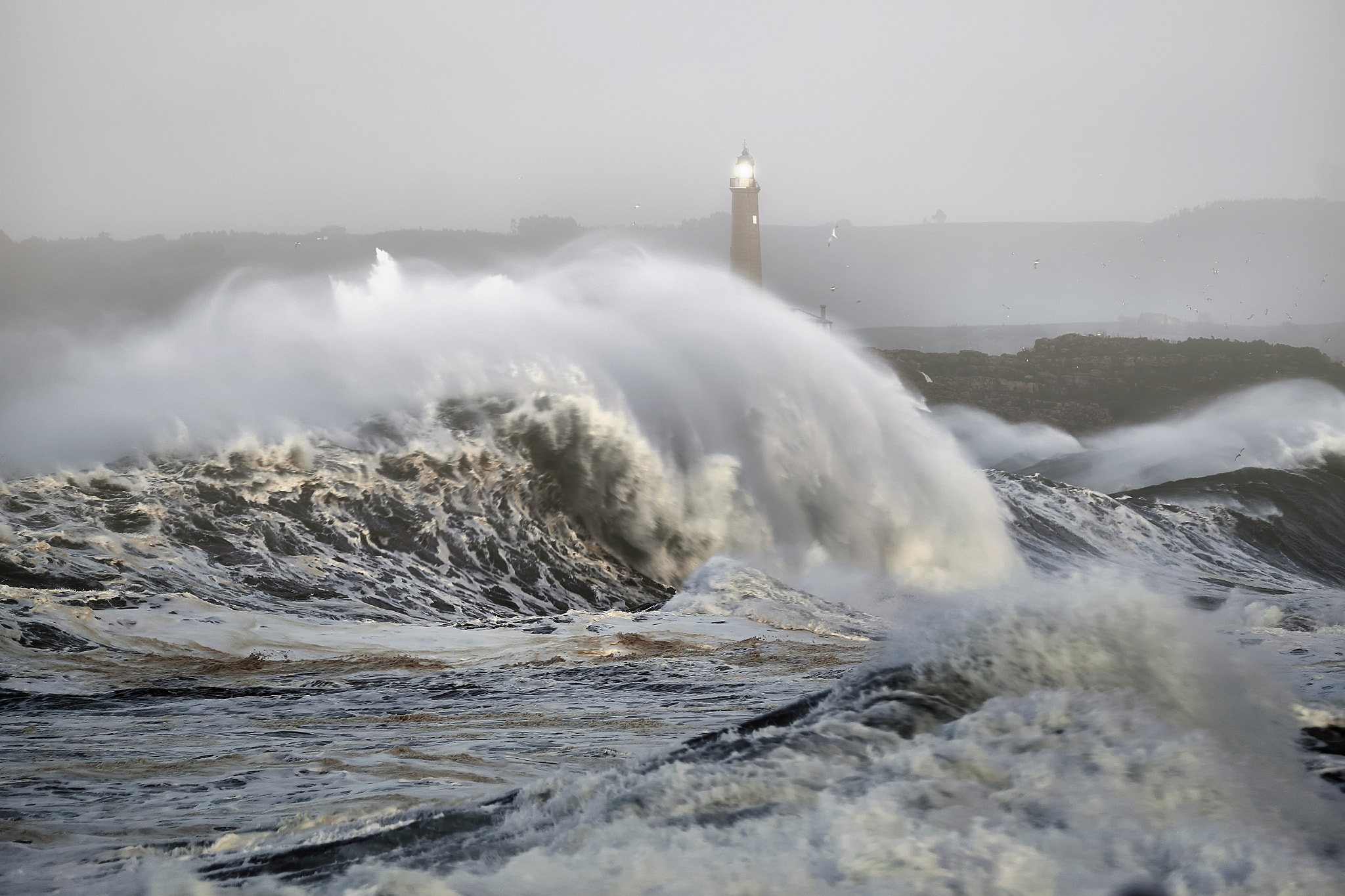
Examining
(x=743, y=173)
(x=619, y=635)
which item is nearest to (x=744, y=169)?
(x=743, y=173)

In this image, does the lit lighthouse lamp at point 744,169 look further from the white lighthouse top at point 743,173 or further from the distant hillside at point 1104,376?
the distant hillside at point 1104,376

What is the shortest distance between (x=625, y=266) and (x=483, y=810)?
1978 cm

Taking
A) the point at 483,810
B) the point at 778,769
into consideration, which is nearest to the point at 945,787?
the point at 778,769

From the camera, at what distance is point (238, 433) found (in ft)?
47.3

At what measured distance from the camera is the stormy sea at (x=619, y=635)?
317cm

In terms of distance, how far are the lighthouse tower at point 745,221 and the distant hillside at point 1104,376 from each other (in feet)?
91.2

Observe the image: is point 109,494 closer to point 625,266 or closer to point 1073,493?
point 625,266

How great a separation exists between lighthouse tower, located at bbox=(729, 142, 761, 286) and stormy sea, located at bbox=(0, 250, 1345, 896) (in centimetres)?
2364

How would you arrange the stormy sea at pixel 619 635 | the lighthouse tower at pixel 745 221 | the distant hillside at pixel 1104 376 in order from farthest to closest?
the distant hillside at pixel 1104 376 < the lighthouse tower at pixel 745 221 < the stormy sea at pixel 619 635

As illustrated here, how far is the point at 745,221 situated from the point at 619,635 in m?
38.2

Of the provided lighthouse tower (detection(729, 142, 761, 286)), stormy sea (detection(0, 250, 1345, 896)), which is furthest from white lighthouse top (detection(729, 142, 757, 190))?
stormy sea (detection(0, 250, 1345, 896))

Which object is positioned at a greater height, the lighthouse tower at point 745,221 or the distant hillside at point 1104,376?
the lighthouse tower at point 745,221

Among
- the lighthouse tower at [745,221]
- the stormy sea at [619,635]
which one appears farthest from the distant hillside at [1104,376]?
the stormy sea at [619,635]

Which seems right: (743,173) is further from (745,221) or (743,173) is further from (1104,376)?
(1104,376)
